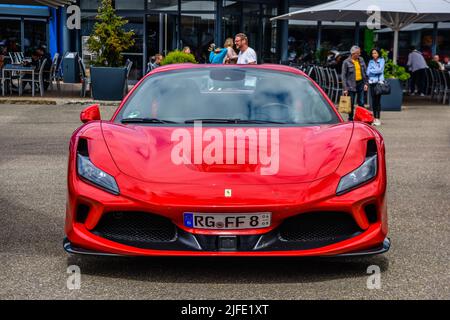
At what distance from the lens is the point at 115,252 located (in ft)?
14.9

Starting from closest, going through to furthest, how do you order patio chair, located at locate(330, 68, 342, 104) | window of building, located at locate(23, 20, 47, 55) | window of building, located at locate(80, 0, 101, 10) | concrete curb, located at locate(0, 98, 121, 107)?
concrete curb, located at locate(0, 98, 121, 107)
patio chair, located at locate(330, 68, 342, 104)
window of building, located at locate(80, 0, 101, 10)
window of building, located at locate(23, 20, 47, 55)

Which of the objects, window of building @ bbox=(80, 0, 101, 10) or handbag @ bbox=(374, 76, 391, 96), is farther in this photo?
window of building @ bbox=(80, 0, 101, 10)

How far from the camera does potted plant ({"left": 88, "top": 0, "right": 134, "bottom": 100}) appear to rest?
1877 cm

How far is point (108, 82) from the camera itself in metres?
19.2

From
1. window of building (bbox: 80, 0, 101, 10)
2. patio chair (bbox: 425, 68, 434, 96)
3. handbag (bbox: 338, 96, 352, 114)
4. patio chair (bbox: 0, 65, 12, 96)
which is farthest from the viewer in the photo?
window of building (bbox: 80, 0, 101, 10)

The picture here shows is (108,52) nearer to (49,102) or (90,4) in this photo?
(49,102)

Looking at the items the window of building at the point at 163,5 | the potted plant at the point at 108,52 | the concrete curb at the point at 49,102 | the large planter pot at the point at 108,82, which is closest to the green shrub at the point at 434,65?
the window of building at the point at 163,5

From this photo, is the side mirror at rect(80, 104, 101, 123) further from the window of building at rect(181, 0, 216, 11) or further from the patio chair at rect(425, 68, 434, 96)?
the window of building at rect(181, 0, 216, 11)

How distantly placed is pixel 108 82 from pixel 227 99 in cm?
1390

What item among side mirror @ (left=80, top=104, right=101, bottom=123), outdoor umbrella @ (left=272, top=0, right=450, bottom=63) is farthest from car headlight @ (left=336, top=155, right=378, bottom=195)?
outdoor umbrella @ (left=272, top=0, right=450, bottom=63)

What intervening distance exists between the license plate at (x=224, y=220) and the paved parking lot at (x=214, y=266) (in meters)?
0.37

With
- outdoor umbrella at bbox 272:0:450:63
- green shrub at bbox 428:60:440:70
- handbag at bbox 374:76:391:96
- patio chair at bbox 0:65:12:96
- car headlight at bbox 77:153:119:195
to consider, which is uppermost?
outdoor umbrella at bbox 272:0:450:63

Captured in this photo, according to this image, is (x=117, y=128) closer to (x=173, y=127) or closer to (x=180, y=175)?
(x=173, y=127)

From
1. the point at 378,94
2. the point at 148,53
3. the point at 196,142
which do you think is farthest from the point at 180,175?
the point at 148,53
